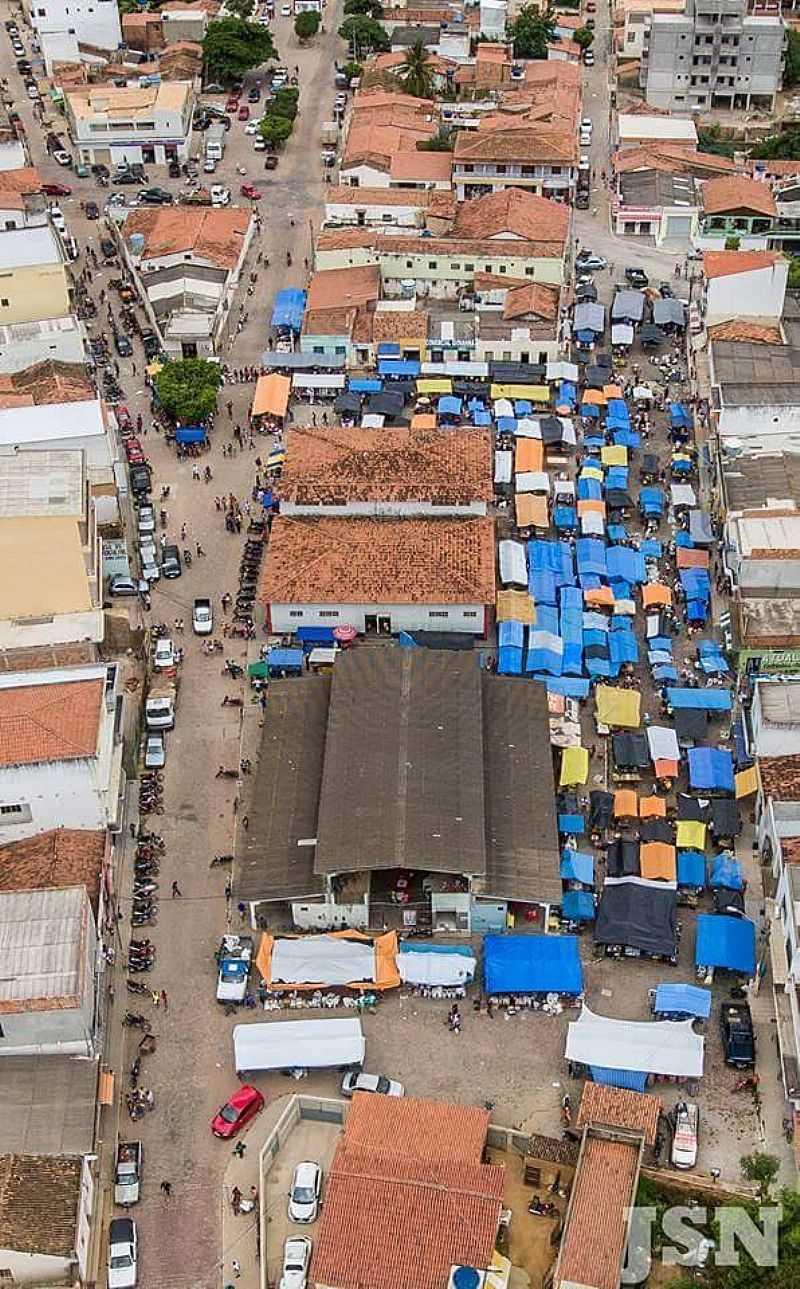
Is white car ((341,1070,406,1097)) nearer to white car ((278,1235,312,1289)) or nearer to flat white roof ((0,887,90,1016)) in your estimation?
white car ((278,1235,312,1289))

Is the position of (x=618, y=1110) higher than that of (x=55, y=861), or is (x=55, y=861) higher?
(x=55, y=861)

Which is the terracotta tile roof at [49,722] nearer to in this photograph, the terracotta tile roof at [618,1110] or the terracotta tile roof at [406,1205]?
the terracotta tile roof at [406,1205]

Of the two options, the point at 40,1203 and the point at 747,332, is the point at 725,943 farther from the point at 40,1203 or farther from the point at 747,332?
the point at 747,332

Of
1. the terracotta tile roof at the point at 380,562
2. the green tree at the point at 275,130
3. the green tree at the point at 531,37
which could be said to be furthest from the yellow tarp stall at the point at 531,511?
the green tree at the point at 531,37

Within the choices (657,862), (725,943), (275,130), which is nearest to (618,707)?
(657,862)

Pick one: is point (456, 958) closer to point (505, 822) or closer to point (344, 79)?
point (505, 822)
